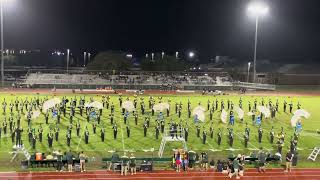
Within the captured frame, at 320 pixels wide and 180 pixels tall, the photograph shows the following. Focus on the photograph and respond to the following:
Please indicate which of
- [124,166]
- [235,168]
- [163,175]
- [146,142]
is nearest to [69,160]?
[124,166]

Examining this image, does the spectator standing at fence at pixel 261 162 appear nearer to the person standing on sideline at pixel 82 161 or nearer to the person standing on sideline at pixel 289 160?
the person standing on sideline at pixel 289 160

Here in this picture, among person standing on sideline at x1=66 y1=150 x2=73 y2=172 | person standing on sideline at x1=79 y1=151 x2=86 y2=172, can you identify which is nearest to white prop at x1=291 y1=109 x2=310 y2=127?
person standing on sideline at x1=79 y1=151 x2=86 y2=172

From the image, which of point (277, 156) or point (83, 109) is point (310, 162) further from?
point (83, 109)

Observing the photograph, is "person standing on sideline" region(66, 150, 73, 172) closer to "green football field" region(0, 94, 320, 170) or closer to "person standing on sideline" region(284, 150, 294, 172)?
"green football field" region(0, 94, 320, 170)

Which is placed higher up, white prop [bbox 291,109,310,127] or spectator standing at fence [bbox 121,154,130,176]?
white prop [bbox 291,109,310,127]

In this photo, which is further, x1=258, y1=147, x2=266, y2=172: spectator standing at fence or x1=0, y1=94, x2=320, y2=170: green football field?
x1=0, y1=94, x2=320, y2=170: green football field

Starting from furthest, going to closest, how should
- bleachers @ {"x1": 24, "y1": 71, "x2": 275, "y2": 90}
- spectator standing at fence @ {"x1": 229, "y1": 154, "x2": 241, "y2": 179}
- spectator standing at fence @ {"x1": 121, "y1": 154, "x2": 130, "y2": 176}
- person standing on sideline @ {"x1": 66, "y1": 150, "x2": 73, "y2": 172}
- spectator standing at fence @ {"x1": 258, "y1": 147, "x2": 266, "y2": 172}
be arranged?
bleachers @ {"x1": 24, "y1": 71, "x2": 275, "y2": 90} < spectator standing at fence @ {"x1": 258, "y1": 147, "x2": 266, "y2": 172} < person standing on sideline @ {"x1": 66, "y1": 150, "x2": 73, "y2": 172} < spectator standing at fence @ {"x1": 121, "y1": 154, "x2": 130, "y2": 176} < spectator standing at fence @ {"x1": 229, "y1": 154, "x2": 241, "y2": 179}

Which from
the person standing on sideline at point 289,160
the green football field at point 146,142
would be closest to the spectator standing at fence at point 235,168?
the person standing on sideline at point 289,160

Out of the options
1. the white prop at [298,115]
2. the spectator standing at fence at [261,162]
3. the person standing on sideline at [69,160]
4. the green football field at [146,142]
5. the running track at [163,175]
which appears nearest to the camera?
the running track at [163,175]

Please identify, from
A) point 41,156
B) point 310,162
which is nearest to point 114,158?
point 41,156

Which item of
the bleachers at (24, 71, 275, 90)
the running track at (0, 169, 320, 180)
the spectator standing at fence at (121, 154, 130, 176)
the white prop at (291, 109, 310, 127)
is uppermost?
the bleachers at (24, 71, 275, 90)

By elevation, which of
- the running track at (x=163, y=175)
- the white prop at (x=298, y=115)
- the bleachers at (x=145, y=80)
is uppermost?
the bleachers at (x=145, y=80)

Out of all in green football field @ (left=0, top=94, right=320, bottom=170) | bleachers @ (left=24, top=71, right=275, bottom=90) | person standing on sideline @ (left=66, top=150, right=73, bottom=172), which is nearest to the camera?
person standing on sideline @ (left=66, top=150, right=73, bottom=172)

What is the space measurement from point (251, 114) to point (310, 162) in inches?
445
